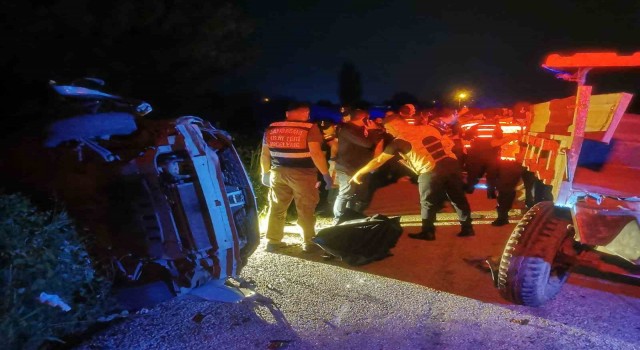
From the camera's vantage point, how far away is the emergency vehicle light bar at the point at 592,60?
303cm

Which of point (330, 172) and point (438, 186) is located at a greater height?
point (438, 186)

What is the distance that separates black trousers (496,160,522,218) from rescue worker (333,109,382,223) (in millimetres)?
1866

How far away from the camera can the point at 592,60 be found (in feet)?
10.3

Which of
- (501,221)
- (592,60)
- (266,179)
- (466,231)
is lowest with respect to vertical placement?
(501,221)

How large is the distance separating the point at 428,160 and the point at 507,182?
5.22ft

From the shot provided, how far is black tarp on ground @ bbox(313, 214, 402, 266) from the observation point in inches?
201

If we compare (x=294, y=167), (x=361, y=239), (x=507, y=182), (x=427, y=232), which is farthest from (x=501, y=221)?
(x=294, y=167)

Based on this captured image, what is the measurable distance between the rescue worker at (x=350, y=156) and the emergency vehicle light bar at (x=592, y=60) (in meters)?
3.73

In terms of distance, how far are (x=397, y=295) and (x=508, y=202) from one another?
3.35 m

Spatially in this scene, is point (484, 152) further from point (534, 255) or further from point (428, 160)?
point (534, 255)

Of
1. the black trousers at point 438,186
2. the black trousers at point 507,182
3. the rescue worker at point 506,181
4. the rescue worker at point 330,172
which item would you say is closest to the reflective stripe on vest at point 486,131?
the rescue worker at point 506,181

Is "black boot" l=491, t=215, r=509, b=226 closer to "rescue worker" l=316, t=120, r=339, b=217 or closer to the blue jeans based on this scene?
the blue jeans

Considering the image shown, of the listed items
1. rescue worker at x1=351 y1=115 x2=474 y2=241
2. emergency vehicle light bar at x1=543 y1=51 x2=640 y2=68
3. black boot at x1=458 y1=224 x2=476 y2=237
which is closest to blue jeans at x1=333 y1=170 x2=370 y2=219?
rescue worker at x1=351 y1=115 x2=474 y2=241

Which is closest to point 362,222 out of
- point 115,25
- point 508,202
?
point 508,202
